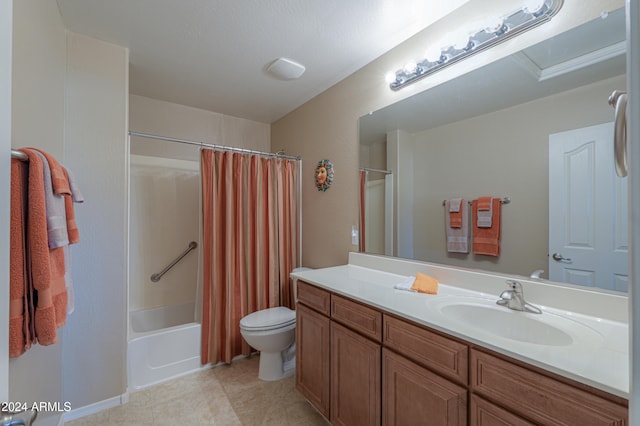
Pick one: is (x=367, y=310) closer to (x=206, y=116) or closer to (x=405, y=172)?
(x=405, y=172)

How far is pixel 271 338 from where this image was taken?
1965 millimetres

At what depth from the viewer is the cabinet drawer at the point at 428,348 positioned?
0.92 m

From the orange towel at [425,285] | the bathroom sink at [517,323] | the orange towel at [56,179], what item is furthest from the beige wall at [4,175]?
the orange towel at [425,285]

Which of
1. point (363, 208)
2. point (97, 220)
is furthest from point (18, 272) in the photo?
point (363, 208)

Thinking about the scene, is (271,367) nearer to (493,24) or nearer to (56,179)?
(56,179)

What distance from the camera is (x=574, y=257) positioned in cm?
113

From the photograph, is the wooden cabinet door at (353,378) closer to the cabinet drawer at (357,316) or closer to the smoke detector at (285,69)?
the cabinet drawer at (357,316)

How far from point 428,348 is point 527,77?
1.31 meters

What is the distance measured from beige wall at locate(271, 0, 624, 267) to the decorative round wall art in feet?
0.17

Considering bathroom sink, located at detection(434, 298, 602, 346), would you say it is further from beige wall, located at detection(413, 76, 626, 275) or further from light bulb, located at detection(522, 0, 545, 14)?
light bulb, located at detection(522, 0, 545, 14)

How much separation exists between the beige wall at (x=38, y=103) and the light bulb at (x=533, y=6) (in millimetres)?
2079

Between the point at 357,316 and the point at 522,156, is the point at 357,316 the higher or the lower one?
the lower one

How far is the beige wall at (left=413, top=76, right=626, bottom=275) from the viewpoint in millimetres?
1145

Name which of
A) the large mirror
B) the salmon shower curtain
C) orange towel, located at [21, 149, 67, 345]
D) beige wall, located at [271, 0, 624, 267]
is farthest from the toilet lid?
orange towel, located at [21, 149, 67, 345]
